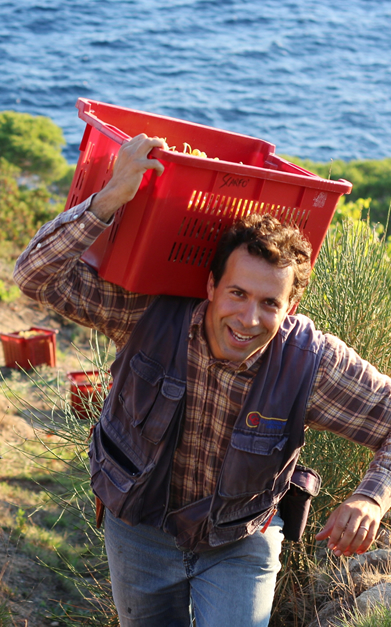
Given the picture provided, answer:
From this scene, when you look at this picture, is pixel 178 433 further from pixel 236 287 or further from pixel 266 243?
pixel 266 243

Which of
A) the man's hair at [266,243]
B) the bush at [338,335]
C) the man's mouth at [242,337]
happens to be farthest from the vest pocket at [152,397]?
the bush at [338,335]

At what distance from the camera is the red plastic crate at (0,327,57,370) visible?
555cm

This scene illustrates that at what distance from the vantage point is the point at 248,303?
6.34 feet

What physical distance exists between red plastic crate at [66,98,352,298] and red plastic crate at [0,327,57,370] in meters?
3.52

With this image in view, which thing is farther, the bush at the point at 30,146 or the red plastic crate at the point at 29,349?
the bush at the point at 30,146

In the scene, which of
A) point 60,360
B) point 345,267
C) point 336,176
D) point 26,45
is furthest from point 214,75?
point 345,267

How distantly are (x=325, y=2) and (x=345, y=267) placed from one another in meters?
32.1

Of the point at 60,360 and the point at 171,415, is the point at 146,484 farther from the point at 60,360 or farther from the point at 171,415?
the point at 60,360

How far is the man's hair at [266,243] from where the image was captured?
189 centimetres

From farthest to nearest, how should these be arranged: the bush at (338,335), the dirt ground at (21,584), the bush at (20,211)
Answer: the bush at (20,211) → the dirt ground at (21,584) → the bush at (338,335)

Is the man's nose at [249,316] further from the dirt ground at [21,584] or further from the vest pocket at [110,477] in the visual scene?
the dirt ground at [21,584]

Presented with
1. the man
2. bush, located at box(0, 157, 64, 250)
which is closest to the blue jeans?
the man

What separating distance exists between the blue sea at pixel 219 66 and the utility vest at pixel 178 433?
1697 centimetres

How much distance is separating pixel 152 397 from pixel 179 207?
0.62 metres
